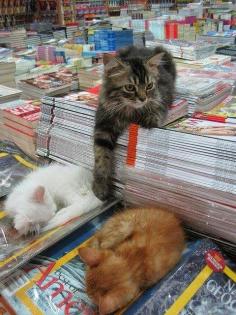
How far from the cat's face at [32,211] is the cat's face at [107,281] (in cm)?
36

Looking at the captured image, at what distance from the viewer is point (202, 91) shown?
1.61 metres

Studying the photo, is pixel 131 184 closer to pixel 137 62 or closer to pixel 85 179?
pixel 85 179

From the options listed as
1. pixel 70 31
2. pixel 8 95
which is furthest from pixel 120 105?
pixel 70 31

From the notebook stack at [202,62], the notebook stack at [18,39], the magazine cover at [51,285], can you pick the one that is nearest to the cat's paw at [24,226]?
the magazine cover at [51,285]

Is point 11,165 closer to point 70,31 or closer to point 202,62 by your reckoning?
point 202,62

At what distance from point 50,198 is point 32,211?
0.39ft

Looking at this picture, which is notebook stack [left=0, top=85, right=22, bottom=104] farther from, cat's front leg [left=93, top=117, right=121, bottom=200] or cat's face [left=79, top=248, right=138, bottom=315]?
cat's face [left=79, top=248, right=138, bottom=315]

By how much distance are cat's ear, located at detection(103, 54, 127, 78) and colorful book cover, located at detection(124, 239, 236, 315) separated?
74cm

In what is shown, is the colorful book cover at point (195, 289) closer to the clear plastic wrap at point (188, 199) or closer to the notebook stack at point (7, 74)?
the clear plastic wrap at point (188, 199)

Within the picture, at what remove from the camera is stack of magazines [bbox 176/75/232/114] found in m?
1.57

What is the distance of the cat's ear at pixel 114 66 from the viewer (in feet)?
4.56

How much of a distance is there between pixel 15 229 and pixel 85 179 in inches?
14.7

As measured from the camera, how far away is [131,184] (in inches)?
51.5

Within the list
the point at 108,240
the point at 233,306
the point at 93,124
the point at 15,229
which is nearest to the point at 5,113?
the point at 93,124
